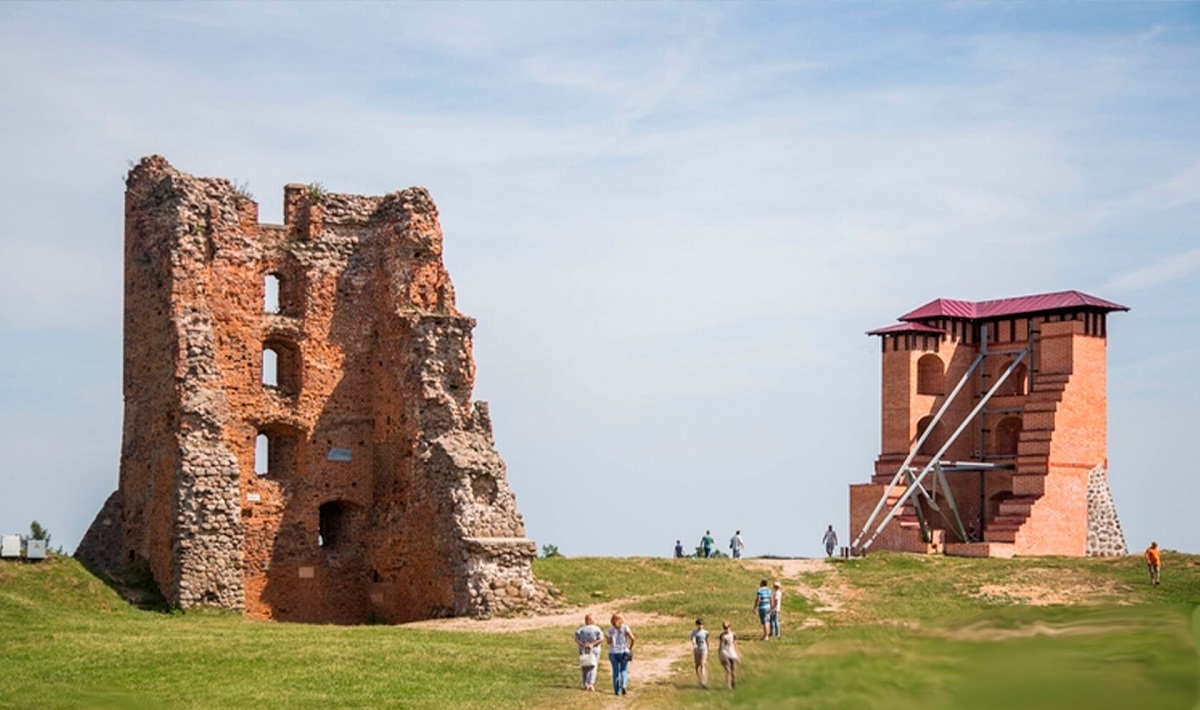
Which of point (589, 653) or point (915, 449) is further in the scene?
point (915, 449)

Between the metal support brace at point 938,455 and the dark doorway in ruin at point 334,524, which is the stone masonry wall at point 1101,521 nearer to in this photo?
the metal support brace at point 938,455

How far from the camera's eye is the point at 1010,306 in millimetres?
50906

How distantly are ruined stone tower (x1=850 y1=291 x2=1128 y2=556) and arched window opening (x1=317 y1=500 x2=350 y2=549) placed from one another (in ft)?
56.8

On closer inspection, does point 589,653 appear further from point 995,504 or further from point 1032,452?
point 995,504

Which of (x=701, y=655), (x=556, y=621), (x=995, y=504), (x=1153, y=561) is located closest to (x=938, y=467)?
(x=995, y=504)

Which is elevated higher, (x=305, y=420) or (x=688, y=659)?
(x=305, y=420)

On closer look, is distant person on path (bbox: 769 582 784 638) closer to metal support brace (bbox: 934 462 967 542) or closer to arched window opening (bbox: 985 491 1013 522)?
metal support brace (bbox: 934 462 967 542)

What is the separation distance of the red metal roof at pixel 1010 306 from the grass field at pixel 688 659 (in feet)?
36.8

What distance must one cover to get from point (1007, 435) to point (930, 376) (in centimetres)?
293

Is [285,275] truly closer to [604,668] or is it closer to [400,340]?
[400,340]

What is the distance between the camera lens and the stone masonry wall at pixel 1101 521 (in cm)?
4747

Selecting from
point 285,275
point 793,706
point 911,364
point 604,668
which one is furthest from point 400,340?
A: point 793,706

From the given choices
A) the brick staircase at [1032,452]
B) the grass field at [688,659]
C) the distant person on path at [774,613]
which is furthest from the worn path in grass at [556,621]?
the brick staircase at [1032,452]

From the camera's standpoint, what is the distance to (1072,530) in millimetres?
46875
